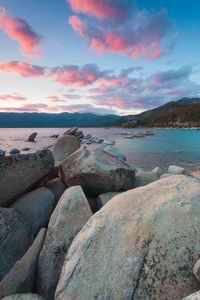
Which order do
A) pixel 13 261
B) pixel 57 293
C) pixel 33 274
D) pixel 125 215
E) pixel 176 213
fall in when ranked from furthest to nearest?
pixel 13 261, pixel 33 274, pixel 125 215, pixel 176 213, pixel 57 293

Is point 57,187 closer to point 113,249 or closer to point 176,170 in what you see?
point 113,249

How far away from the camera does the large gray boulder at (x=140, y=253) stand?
2008 mm

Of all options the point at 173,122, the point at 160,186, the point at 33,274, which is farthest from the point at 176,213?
the point at 173,122

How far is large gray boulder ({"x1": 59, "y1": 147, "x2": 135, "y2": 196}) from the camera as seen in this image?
4938 mm

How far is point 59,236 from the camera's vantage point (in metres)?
3.36

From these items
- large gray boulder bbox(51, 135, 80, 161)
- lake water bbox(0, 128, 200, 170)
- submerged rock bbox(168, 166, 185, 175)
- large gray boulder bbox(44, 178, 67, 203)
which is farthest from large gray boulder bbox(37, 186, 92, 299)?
lake water bbox(0, 128, 200, 170)

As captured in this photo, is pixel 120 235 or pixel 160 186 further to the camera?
pixel 160 186

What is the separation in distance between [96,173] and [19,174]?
93.7 inches

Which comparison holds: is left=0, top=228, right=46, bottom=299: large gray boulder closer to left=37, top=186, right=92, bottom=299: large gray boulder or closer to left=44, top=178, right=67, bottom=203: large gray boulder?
left=37, top=186, right=92, bottom=299: large gray boulder

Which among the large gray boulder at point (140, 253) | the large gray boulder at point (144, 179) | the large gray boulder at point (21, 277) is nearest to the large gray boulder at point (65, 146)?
the large gray boulder at point (144, 179)

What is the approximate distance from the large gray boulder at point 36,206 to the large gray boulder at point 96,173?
885 millimetres

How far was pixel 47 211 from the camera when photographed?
4910mm

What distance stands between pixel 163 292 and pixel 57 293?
143cm

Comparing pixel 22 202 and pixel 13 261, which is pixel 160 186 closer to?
pixel 13 261
